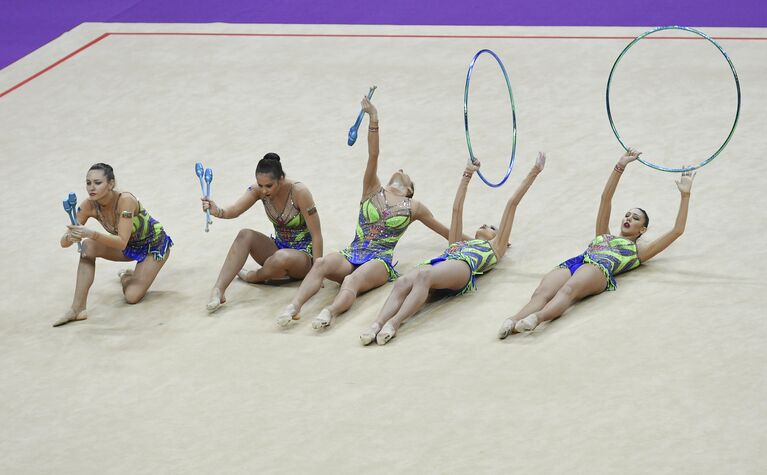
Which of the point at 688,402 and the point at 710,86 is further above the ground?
the point at 710,86

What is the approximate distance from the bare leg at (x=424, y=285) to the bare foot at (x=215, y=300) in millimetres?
1076

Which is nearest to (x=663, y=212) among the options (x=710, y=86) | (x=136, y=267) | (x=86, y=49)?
(x=710, y=86)

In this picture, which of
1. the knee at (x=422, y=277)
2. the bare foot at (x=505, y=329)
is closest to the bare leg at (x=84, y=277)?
the knee at (x=422, y=277)

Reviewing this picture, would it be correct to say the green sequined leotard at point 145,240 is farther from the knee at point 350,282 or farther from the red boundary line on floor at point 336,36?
the red boundary line on floor at point 336,36

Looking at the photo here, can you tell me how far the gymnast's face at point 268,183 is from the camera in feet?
19.8

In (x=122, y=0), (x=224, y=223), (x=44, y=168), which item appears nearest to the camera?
(x=224, y=223)

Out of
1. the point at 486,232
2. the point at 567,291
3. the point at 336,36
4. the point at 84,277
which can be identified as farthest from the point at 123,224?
the point at 336,36

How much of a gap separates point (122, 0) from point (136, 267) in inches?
243

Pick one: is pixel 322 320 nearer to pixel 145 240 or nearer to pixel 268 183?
pixel 268 183

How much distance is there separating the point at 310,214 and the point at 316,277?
423mm

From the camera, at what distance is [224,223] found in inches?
289

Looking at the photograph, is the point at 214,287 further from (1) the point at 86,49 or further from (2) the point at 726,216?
(1) the point at 86,49

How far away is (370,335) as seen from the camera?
5504 millimetres

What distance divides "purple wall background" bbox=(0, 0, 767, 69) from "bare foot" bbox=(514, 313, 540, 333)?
Answer: 4.97 m
